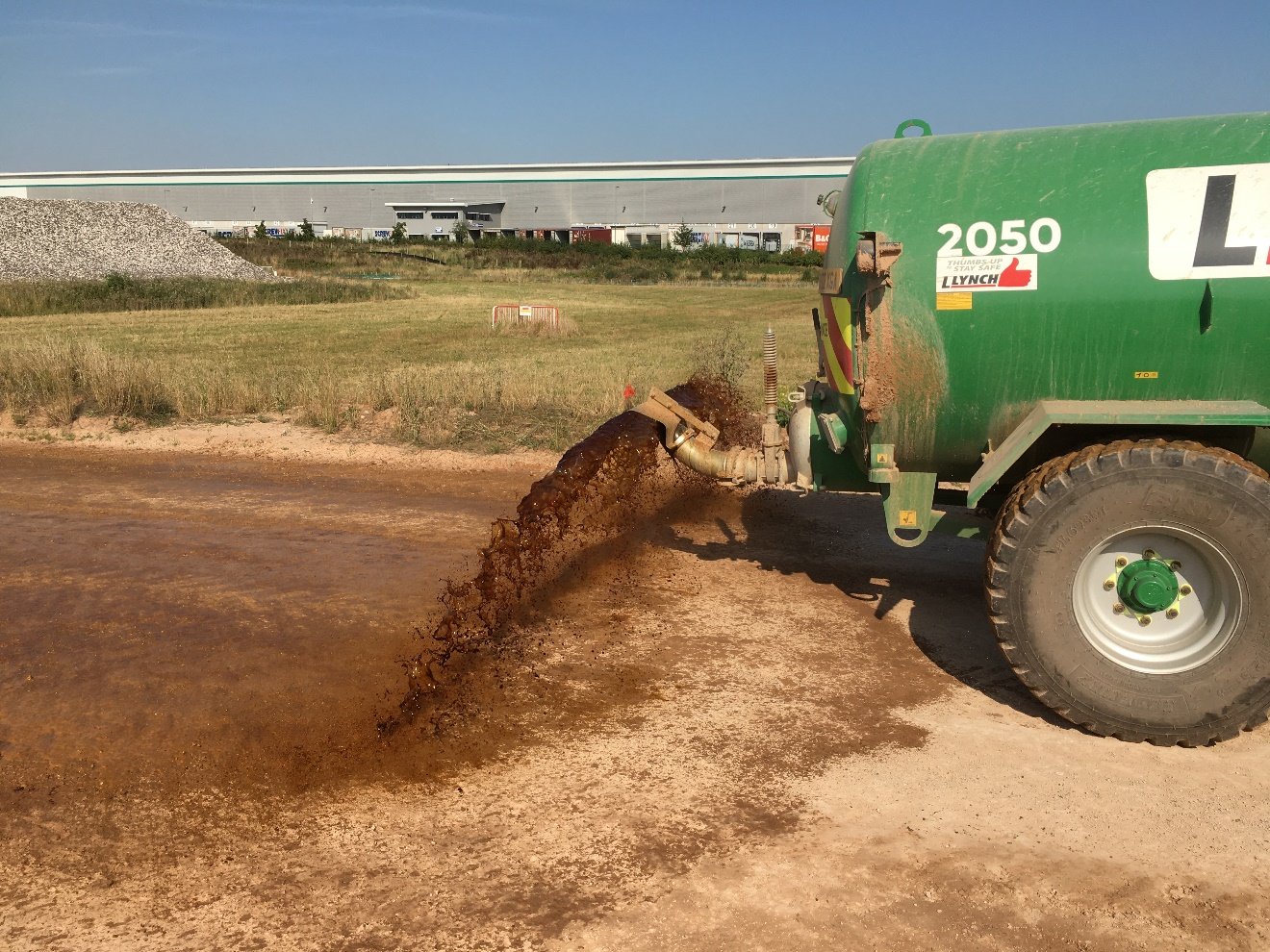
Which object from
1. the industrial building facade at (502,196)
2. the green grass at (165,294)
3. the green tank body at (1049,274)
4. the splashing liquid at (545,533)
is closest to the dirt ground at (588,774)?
the splashing liquid at (545,533)

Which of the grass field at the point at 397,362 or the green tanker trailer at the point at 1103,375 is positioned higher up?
the green tanker trailer at the point at 1103,375

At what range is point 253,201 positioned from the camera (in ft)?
308

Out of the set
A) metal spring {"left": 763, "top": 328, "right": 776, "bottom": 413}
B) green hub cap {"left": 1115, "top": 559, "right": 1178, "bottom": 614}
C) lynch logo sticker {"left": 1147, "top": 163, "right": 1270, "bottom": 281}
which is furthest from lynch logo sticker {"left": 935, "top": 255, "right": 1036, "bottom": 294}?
metal spring {"left": 763, "top": 328, "right": 776, "bottom": 413}

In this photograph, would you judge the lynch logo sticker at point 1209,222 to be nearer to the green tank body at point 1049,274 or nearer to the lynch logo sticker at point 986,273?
the green tank body at point 1049,274

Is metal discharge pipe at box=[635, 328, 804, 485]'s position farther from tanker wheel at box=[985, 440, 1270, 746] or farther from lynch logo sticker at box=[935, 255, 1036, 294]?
tanker wheel at box=[985, 440, 1270, 746]

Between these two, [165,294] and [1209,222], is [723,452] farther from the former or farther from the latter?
[165,294]

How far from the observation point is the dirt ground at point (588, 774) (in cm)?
385

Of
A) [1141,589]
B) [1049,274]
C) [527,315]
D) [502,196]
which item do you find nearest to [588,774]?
[1141,589]

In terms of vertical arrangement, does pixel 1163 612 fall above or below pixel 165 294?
below

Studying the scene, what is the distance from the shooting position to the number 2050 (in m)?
5.23

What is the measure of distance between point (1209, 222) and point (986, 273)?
3.25 ft

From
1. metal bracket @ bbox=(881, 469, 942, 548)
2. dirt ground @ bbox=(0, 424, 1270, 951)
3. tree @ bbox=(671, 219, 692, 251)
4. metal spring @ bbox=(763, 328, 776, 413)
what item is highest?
tree @ bbox=(671, 219, 692, 251)

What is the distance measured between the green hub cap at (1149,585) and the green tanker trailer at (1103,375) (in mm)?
13

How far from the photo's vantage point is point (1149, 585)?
16.7ft
